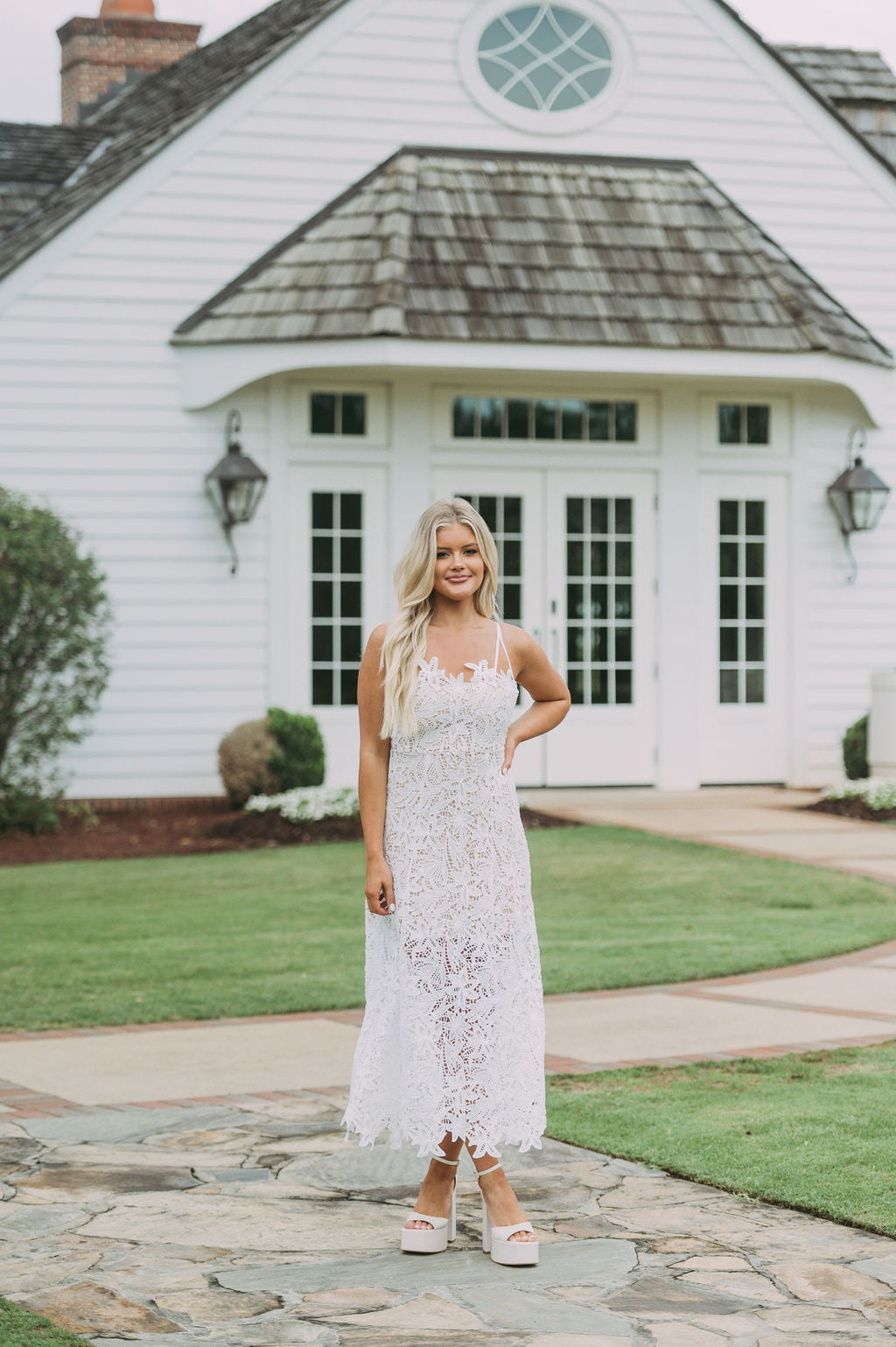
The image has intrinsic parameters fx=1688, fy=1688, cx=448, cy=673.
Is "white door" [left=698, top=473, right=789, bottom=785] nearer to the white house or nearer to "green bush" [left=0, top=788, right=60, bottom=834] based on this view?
the white house

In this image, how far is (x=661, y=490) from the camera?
13.3m

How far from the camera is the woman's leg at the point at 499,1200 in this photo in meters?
3.67

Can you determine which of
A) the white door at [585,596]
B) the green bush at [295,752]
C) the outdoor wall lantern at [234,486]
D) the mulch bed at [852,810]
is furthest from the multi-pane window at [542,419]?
the mulch bed at [852,810]

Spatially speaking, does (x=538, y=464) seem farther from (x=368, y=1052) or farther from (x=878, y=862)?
(x=368, y=1052)

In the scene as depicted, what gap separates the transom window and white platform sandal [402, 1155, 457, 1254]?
11290 mm

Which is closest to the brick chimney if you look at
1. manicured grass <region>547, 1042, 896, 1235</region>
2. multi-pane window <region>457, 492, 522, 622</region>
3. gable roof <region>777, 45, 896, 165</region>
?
gable roof <region>777, 45, 896, 165</region>

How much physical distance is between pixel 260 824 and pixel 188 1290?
8016 millimetres

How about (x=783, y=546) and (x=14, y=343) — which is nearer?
(x=14, y=343)

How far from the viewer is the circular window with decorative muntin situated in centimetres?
1340

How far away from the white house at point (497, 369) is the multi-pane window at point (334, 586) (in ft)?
0.08

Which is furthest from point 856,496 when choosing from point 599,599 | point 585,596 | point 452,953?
point 452,953

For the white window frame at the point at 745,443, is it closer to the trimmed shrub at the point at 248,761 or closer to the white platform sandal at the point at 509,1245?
the trimmed shrub at the point at 248,761

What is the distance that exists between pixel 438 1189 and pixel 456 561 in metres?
1.43

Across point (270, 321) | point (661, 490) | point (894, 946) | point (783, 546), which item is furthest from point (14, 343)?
point (894, 946)
